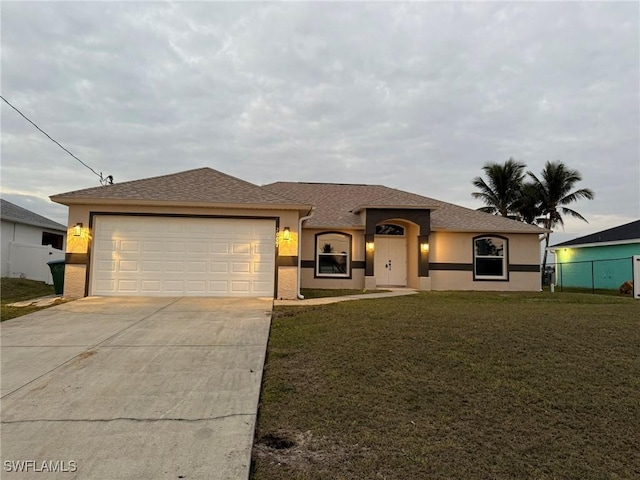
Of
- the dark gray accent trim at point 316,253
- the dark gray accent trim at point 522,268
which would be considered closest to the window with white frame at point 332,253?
the dark gray accent trim at point 316,253

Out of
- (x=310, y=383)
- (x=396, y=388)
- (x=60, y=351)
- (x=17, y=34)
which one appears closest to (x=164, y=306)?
(x=60, y=351)

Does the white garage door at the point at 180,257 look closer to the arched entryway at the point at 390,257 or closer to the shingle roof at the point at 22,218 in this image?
the arched entryway at the point at 390,257

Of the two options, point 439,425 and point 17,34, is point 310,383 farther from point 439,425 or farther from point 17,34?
point 17,34

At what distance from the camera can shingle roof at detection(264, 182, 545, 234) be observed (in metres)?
15.4

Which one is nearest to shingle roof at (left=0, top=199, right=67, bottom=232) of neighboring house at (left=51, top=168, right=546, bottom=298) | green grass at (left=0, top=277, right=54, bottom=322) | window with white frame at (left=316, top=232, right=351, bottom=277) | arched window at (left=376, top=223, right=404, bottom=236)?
green grass at (left=0, top=277, right=54, bottom=322)

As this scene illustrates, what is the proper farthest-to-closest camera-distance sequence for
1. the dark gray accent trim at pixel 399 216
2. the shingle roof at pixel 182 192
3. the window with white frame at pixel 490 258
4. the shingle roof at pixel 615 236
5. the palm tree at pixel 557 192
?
the palm tree at pixel 557 192 → the shingle roof at pixel 615 236 → the window with white frame at pixel 490 258 → the dark gray accent trim at pixel 399 216 → the shingle roof at pixel 182 192

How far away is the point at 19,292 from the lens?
1284cm

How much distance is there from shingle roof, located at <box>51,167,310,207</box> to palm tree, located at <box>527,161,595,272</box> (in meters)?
23.9

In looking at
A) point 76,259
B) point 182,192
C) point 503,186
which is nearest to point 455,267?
point 182,192

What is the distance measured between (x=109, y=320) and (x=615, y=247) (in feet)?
78.3

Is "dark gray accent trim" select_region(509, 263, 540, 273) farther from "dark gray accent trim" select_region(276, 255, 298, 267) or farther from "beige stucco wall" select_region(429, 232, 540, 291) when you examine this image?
"dark gray accent trim" select_region(276, 255, 298, 267)

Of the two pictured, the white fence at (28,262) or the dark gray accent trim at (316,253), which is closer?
the dark gray accent trim at (316,253)

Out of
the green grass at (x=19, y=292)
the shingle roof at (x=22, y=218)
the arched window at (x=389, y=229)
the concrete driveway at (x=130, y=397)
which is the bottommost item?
the concrete driveway at (x=130, y=397)

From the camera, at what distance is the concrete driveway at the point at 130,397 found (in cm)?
295
